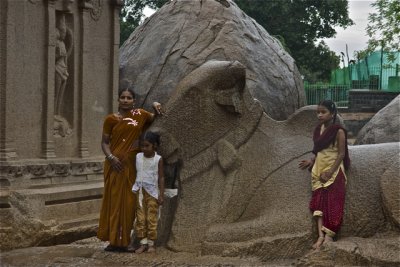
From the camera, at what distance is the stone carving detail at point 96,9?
1002cm

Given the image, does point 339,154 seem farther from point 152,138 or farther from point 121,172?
point 121,172

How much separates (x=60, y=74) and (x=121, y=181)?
376 cm

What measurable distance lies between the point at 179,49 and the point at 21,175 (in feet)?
12.7

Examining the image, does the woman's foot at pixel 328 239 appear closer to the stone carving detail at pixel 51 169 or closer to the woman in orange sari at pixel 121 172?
the woman in orange sari at pixel 121 172

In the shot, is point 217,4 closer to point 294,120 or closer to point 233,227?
point 294,120

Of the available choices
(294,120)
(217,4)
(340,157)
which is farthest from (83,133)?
(340,157)

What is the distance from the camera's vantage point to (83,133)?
9.65 m

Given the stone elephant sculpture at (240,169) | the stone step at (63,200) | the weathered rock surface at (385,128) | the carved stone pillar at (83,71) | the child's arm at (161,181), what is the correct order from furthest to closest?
the weathered rock surface at (385,128) → the carved stone pillar at (83,71) → the stone step at (63,200) → the child's arm at (161,181) → the stone elephant sculpture at (240,169)

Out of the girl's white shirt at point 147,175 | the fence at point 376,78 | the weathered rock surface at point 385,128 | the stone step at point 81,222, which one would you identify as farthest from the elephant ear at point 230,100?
the fence at point 376,78

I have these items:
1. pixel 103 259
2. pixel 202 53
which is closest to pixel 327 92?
pixel 202 53

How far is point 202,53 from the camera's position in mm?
11047

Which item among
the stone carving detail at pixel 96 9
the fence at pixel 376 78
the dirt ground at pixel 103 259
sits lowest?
the dirt ground at pixel 103 259

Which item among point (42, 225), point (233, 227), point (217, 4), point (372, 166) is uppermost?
point (217, 4)

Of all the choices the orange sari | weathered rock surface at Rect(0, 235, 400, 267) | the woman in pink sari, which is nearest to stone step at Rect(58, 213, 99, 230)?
weathered rock surface at Rect(0, 235, 400, 267)
